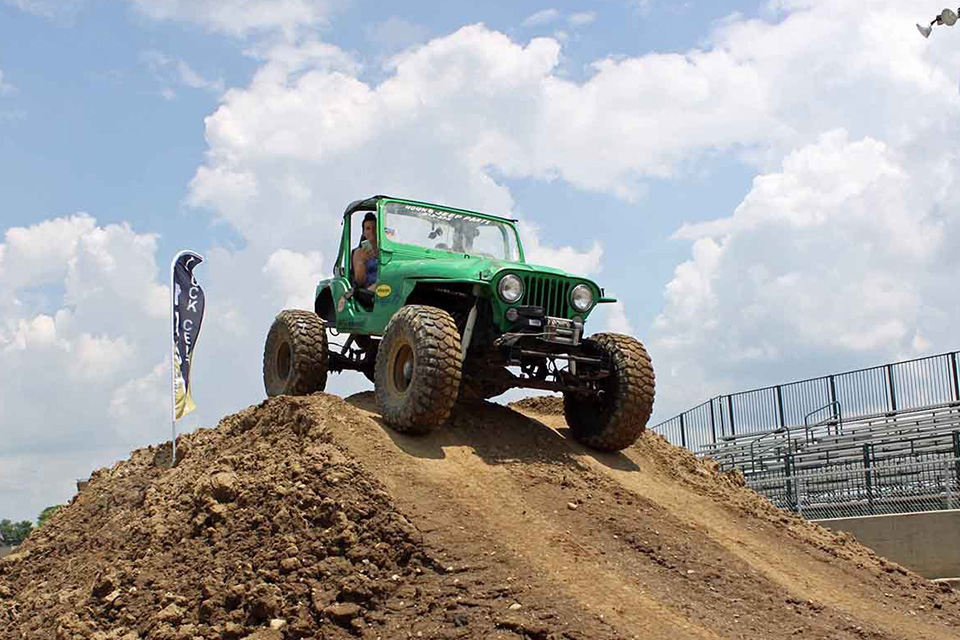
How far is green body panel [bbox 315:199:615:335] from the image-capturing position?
1054 cm

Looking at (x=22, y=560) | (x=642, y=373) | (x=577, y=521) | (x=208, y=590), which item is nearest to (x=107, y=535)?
(x=22, y=560)

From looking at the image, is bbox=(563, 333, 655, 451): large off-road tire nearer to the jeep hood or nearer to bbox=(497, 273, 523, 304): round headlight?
the jeep hood

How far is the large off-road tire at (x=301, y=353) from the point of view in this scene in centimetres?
1195

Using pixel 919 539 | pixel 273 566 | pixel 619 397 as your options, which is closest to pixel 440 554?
pixel 273 566

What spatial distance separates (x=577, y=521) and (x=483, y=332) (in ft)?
8.62

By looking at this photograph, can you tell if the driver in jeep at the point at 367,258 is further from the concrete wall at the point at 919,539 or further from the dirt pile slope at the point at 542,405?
the concrete wall at the point at 919,539

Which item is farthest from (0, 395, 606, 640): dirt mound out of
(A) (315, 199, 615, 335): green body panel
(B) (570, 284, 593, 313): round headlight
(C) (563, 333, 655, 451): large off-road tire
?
(C) (563, 333, 655, 451): large off-road tire

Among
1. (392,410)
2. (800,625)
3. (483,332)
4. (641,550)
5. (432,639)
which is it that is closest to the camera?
(432,639)

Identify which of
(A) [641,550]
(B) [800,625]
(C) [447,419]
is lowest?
(B) [800,625]

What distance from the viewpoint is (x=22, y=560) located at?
11383 millimetres

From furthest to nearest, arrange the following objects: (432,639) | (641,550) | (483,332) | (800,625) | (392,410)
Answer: (483,332)
(392,410)
(641,550)
(800,625)
(432,639)

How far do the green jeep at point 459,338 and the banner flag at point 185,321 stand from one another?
1152 mm

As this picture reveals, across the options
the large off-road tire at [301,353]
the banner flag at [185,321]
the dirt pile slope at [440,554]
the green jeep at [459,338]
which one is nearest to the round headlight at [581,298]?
the green jeep at [459,338]

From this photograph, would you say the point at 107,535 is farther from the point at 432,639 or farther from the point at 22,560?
the point at 432,639
